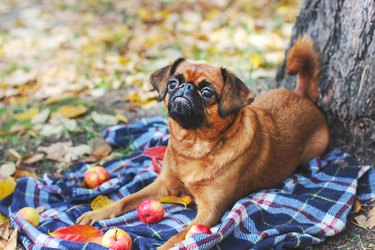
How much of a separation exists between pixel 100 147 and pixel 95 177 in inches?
25.5

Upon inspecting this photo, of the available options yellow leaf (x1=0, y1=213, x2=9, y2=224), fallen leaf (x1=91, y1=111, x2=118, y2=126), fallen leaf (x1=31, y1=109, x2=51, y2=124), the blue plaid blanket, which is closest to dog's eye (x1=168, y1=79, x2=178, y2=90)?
the blue plaid blanket

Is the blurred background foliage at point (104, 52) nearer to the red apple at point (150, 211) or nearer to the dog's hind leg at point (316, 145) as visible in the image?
the dog's hind leg at point (316, 145)

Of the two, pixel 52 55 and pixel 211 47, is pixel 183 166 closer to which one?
pixel 211 47

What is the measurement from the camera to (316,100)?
408 cm

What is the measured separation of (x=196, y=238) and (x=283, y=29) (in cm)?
480

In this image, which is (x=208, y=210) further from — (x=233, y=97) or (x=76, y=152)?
(x=76, y=152)

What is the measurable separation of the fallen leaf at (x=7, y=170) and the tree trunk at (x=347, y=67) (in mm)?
2572

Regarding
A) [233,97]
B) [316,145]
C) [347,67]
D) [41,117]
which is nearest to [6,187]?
[41,117]

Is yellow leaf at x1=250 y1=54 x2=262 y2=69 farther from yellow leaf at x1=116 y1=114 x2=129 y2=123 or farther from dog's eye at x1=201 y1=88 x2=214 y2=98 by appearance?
dog's eye at x1=201 y1=88 x2=214 y2=98

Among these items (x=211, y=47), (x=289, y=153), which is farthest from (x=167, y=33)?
(x=289, y=153)

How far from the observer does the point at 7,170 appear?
3.82 meters

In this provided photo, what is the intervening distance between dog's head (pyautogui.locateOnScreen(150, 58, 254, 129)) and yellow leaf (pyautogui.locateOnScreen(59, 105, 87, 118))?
1.79 metres

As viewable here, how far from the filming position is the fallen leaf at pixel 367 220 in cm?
311

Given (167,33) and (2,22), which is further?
(2,22)
